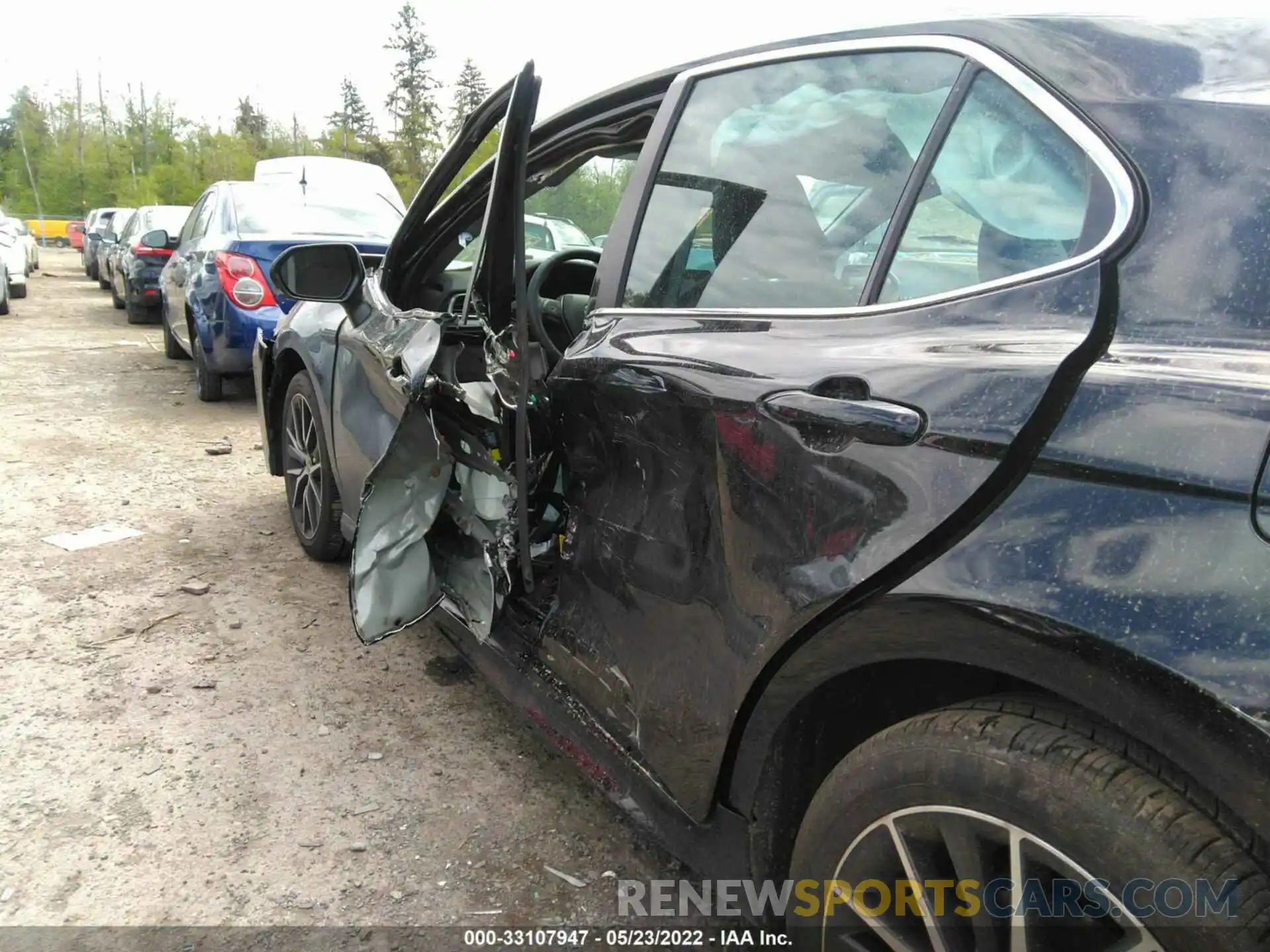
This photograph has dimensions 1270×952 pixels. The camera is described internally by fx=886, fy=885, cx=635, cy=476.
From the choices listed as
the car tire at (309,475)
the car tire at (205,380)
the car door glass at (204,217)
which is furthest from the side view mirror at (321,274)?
the car door glass at (204,217)

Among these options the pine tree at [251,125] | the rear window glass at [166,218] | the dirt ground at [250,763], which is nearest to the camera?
the dirt ground at [250,763]

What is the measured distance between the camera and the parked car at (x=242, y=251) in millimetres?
6480

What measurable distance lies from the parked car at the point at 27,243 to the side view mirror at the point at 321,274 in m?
16.7

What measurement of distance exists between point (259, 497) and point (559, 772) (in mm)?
3273

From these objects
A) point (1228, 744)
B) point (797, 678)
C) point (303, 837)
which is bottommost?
point (303, 837)

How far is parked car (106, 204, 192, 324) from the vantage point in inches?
443

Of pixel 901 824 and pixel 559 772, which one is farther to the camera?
pixel 559 772

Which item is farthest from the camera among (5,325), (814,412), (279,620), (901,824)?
(5,325)

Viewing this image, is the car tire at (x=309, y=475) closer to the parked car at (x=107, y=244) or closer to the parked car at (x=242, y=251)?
the parked car at (x=242, y=251)

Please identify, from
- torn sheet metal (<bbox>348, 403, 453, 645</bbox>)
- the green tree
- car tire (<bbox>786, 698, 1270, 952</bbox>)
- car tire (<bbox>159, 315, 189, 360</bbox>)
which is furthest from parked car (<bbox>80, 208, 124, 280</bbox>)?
car tire (<bbox>786, 698, 1270, 952</bbox>)

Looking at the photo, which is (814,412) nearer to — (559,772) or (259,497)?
(559,772)

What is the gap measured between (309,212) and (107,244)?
13581 mm

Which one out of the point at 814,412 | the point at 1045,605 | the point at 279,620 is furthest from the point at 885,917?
the point at 279,620

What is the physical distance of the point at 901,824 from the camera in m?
1.35
